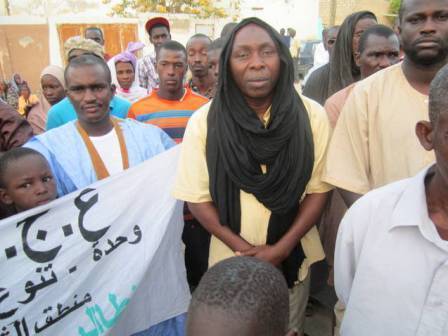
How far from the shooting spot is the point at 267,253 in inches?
82.7

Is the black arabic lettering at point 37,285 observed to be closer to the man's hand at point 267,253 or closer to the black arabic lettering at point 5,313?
the black arabic lettering at point 5,313

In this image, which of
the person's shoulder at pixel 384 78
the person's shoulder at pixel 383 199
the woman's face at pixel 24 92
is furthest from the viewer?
the woman's face at pixel 24 92

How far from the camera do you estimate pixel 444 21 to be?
185cm

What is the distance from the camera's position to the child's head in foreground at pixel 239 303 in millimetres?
1230

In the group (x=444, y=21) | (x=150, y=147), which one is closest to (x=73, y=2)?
(x=150, y=147)

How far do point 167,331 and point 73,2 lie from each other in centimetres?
1715

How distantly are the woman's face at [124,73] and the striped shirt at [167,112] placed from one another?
5.70ft

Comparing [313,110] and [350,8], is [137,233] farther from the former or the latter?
[350,8]

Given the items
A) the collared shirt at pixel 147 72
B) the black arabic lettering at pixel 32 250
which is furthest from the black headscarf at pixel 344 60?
the collared shirt at pixel 147 72

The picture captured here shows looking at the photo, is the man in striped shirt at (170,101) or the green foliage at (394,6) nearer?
the man in striped shirt at (170,101)

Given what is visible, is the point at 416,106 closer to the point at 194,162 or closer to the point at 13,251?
the point at 194,162

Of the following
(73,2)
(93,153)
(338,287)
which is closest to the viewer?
(338,287)

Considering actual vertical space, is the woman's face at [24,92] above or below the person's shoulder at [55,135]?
below

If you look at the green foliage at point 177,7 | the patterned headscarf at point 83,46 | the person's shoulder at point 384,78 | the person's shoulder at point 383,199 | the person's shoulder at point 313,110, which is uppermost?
the green foliage at point 177,7
